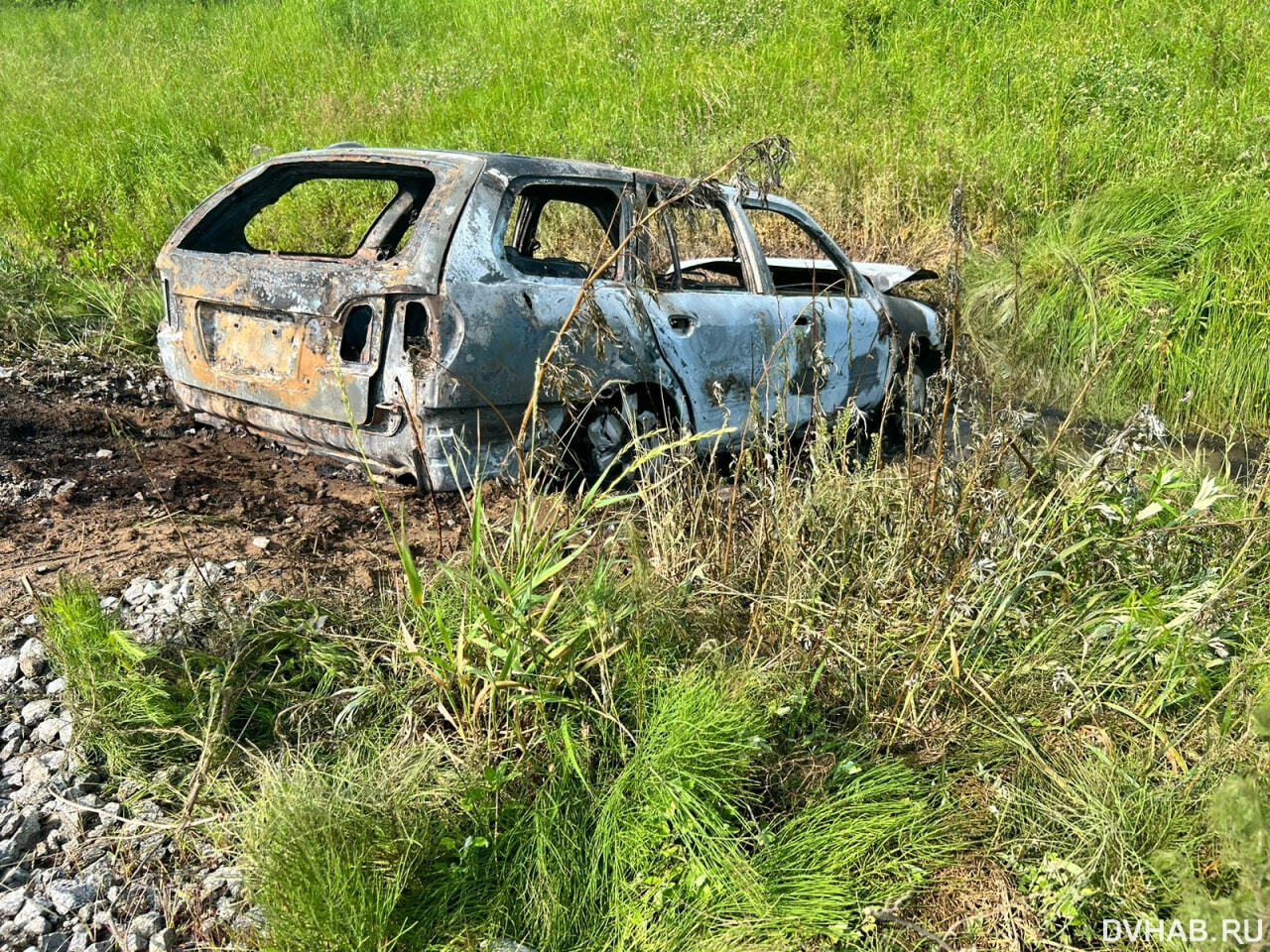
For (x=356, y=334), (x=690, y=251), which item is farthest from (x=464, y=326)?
(x=690, y=251)

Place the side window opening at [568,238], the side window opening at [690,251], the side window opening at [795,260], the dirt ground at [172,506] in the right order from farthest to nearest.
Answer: the side window opening at [795,260] → the side window opening at [568,238] → the dirt ground at [172,506] → the side window opening at [690,251]

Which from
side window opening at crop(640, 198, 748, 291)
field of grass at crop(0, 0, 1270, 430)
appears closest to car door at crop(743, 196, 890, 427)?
side window opening at crop(640, 198, 748, 291)

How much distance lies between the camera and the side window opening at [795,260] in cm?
550

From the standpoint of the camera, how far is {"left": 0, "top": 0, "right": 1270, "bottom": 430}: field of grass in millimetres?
6871

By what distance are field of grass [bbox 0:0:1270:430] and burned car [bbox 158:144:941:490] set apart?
2205mm

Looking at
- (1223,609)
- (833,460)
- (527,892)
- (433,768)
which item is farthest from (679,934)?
(1223,609)

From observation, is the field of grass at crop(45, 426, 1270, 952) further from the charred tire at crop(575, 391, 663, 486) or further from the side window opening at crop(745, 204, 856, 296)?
the side window opening at crop(745, 204, 856, 296)

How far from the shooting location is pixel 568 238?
8070 mm

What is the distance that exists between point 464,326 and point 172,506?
1.45m

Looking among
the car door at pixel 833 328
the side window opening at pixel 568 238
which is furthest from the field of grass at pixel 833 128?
the side window opening at pixel 568 238

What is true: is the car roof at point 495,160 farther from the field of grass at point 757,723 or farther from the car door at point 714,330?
the field of grass at point 757,723

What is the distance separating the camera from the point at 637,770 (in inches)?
98.5

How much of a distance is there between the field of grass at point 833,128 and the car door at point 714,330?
6.32ft

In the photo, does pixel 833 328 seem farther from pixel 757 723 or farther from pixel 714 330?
pixel 757 723
